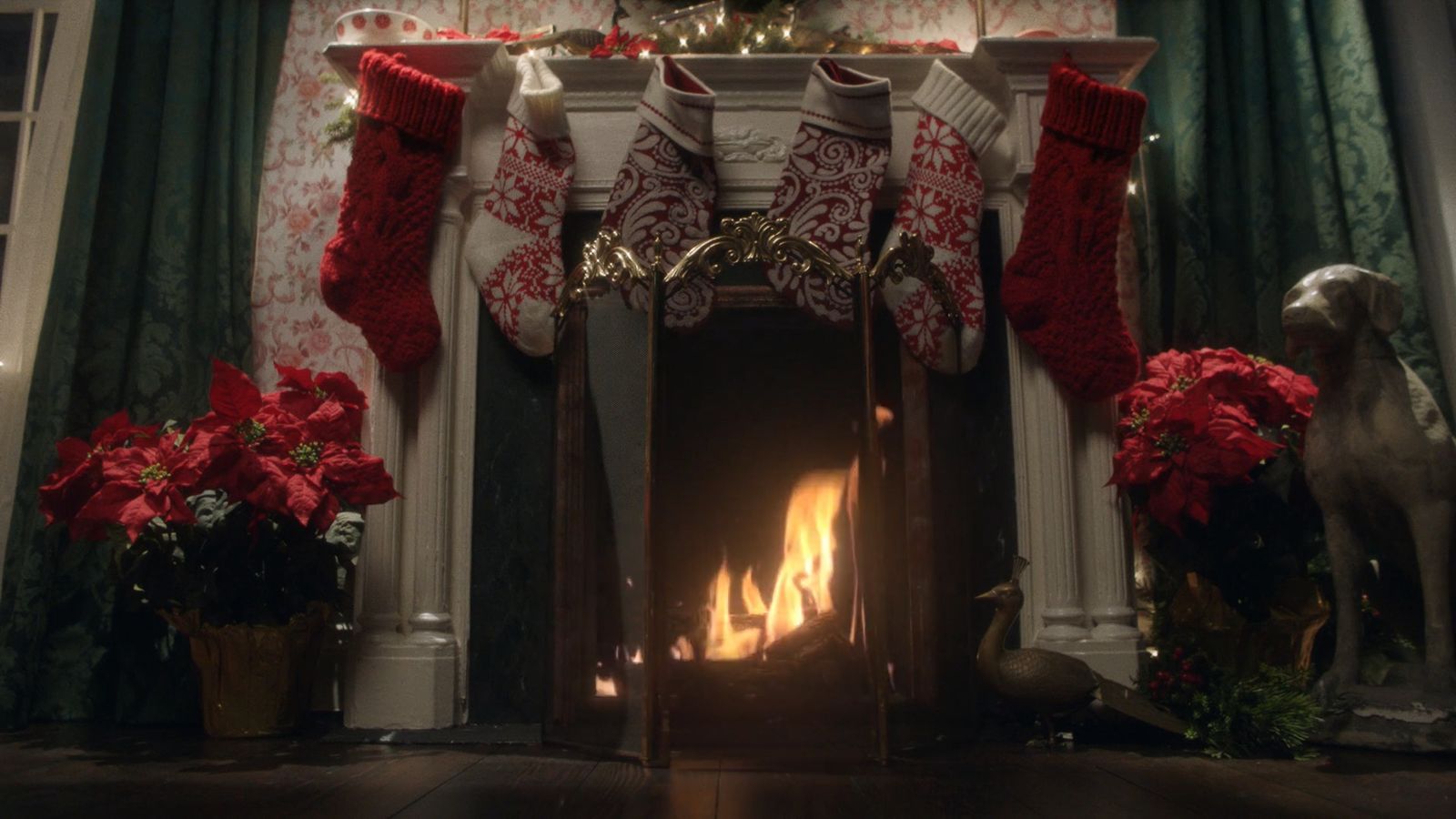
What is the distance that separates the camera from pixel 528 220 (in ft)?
5.99

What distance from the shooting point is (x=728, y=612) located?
1.57 metres

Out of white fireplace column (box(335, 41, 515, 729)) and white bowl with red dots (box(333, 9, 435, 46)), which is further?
white bowl with red dots (box(333, 9, 435, 46))

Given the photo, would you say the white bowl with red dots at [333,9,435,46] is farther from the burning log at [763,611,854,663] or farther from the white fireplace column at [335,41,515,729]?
the burning log at [763,611,854,663]

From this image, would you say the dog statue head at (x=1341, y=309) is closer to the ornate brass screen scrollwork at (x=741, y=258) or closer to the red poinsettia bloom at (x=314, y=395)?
the ornate brass screen scrollwork at (x=741, y=258)

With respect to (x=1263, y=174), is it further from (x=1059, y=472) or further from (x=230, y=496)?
(x=230, y=496)

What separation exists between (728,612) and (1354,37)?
167cm

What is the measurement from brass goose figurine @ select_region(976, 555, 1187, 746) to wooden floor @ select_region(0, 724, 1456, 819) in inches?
2.4

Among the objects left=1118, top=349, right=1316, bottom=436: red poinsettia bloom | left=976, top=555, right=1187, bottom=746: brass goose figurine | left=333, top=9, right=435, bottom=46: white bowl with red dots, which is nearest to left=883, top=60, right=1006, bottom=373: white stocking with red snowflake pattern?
left=1118, top=349, right=1316, bottom=436: red poinsettia bloom

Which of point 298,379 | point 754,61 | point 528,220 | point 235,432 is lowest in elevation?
point 235,432

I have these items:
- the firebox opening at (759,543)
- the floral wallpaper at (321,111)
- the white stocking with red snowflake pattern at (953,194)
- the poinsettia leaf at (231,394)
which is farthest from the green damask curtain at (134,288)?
the white stocking with red snowflake pattern at (953,194)

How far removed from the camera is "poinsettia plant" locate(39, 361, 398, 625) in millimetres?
1615

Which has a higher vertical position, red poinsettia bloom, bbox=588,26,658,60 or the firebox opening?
red poinsettia bloom, bbox=588,26,658,60

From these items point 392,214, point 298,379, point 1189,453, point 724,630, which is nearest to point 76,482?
point 298,379

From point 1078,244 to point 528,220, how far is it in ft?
3.20
